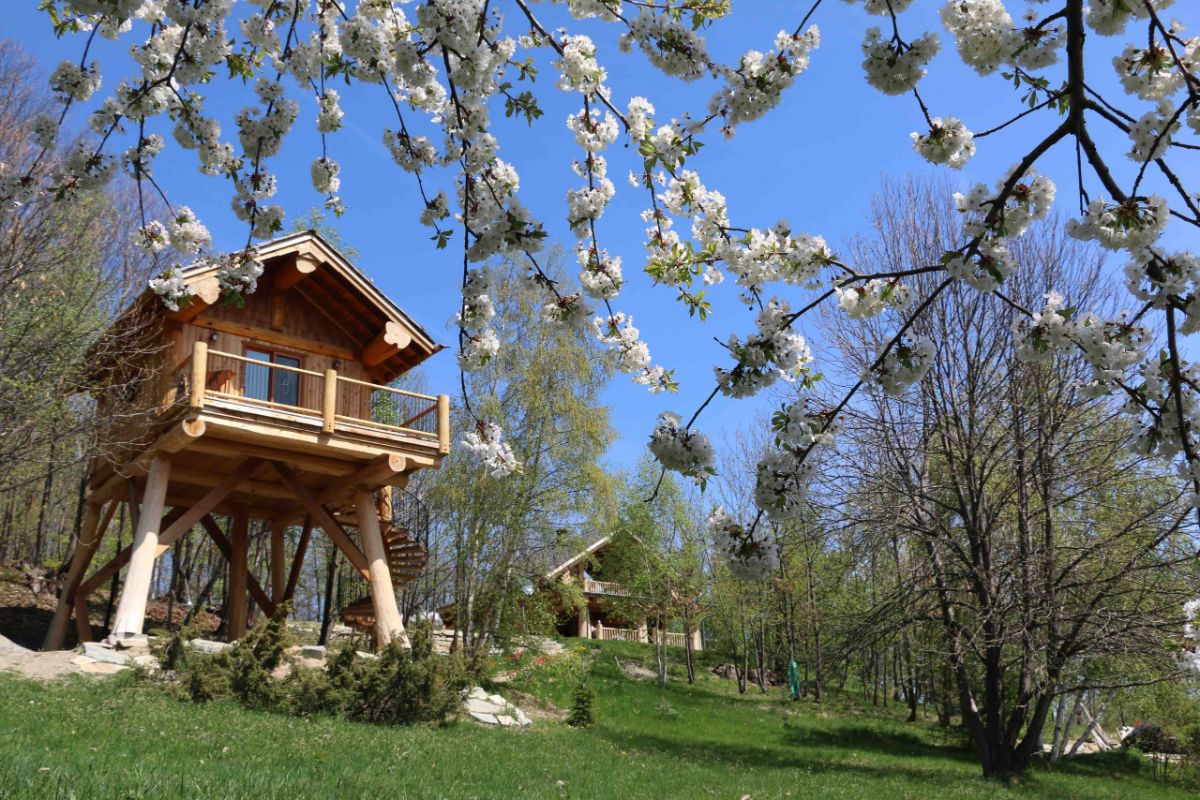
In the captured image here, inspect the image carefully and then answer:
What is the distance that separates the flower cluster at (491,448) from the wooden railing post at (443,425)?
29.6 feet

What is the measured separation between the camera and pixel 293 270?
1491 cm

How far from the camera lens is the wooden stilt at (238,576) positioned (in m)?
15.6

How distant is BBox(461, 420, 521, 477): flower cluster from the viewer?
531cm

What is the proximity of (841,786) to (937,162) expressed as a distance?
9786 millimetres

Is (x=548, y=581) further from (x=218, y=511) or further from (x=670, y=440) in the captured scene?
(x=670, y=440)

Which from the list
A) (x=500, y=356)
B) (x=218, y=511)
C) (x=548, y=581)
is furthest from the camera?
(x=548, y=581)

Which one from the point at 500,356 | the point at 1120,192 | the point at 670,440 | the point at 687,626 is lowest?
the point at 687,626

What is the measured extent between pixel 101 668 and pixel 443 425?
19.3 feet

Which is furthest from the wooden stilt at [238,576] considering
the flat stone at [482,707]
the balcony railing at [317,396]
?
the flat stone at [482,707]

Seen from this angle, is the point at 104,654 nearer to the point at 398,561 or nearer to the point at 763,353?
the point at 398,561

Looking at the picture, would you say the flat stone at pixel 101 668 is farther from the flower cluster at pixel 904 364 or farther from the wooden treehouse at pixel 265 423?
the flower cluster at pixel 904 364

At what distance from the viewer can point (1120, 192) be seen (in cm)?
335

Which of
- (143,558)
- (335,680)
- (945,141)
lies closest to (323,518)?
(143,558)

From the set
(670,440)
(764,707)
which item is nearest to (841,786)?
(670,440)
